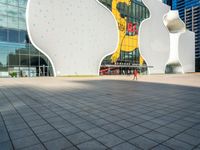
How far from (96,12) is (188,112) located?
3288 centimetres

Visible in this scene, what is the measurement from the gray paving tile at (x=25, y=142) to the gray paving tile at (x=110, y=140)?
5.01 ft

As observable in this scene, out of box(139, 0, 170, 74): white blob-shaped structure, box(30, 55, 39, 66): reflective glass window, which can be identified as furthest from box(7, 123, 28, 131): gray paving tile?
box(139, 0, 170, 74): white blob-shaped structure

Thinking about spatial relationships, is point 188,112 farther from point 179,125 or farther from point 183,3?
point 183,3

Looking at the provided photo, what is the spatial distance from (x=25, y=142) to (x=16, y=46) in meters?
28.5

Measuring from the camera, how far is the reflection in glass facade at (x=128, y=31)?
127 feet

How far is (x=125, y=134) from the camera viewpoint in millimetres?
3914

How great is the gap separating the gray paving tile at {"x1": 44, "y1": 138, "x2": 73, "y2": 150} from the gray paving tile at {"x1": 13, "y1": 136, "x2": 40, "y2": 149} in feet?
1.03

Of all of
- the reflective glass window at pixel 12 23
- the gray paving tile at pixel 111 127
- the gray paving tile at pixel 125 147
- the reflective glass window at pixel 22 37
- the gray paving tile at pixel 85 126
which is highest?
the reflective glass window at pixel 12 23

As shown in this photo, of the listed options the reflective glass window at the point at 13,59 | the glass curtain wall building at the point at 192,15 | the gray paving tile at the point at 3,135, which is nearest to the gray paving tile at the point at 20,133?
the gray paving tile at the point at 3,135

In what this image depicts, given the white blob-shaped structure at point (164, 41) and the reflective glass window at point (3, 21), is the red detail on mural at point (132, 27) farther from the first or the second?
the reflective glass window at point (3, 21)

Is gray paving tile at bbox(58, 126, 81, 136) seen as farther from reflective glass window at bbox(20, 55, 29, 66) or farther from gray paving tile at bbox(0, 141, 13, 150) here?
reflective glass window at bbox(20, 55, 29, 66)

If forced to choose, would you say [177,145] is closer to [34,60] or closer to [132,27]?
[34,60]

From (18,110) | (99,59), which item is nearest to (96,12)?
(99,59)

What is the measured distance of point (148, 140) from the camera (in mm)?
3584
